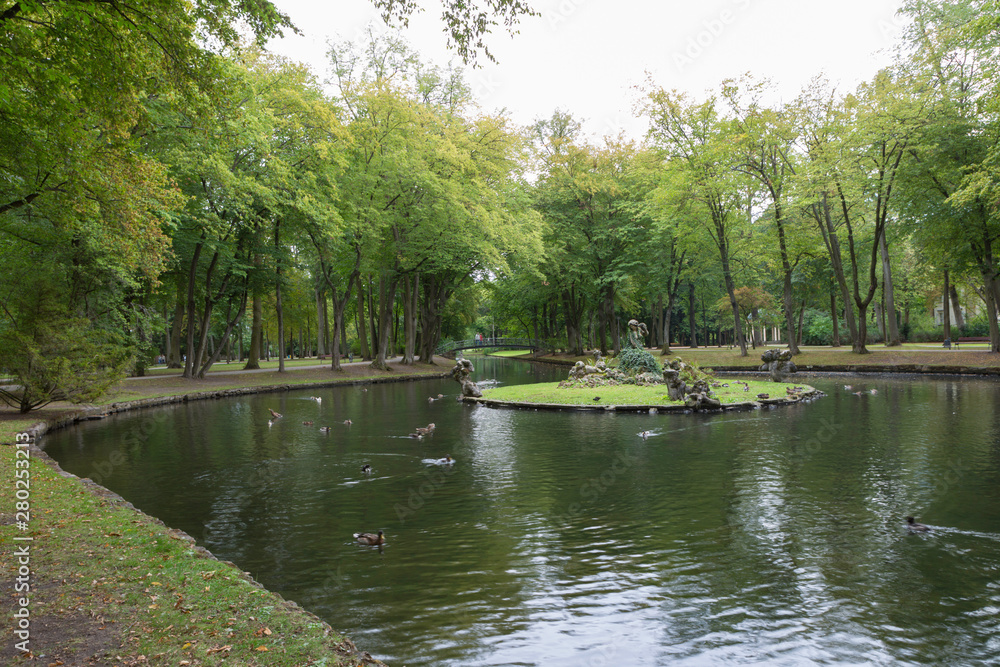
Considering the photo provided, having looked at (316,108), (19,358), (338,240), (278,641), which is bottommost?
(278,641)

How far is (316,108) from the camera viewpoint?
27797 millimetres

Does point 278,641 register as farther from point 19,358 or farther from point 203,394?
point 203,394

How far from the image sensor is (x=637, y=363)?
961 inches

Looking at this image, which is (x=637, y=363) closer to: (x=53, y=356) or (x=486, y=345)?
(x=53, y=356)

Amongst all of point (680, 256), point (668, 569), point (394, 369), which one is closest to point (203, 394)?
point (394, 369)

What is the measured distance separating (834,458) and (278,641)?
35.8 ft

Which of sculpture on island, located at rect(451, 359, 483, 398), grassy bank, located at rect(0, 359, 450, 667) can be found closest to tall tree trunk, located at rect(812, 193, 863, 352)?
sculpture on island, located at rect(451, 359, 483, 398)

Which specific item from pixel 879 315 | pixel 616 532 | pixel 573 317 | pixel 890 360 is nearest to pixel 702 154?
pixel 890 360

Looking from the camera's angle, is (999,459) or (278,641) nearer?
(278,641)

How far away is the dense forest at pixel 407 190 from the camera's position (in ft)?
35.7

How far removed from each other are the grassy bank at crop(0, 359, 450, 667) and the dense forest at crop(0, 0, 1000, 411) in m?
6.38

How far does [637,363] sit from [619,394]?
12.8 feet

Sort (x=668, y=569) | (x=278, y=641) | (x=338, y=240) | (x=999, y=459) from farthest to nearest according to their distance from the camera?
(x=338, y=240)
(x=999, y=459)
(x=668, y=569)
(x=278, y=641)

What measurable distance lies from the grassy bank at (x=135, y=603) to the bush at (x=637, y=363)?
19.7 m
